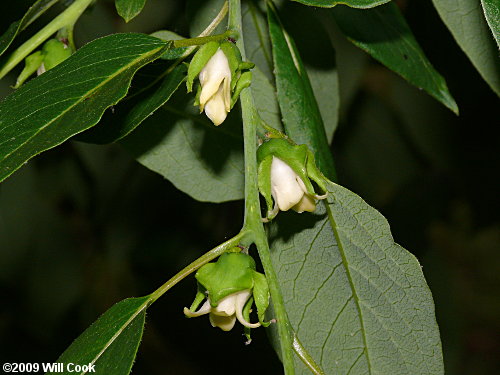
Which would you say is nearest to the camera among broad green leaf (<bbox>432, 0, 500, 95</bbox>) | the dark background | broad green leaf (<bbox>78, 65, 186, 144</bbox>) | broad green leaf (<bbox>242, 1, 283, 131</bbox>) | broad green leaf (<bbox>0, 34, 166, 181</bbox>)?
broad green leaf (<bbox>0, 34, 166, 181</bbox>)

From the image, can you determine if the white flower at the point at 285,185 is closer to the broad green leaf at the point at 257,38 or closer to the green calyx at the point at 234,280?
the green calyx at the point at 234,280

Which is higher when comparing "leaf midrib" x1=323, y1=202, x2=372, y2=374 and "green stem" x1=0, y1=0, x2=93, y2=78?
"green stem" x1=0, y1=0, x2=93, y2=78

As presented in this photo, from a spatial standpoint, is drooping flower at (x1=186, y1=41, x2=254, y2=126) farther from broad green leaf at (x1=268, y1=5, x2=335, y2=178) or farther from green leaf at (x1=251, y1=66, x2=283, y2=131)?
green leaf at (x1=251, y1=66, x2=283, y2=131)

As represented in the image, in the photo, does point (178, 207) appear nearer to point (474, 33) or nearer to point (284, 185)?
point (474, 33)

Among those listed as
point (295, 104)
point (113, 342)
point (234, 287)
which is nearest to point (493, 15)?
point (295, 104)

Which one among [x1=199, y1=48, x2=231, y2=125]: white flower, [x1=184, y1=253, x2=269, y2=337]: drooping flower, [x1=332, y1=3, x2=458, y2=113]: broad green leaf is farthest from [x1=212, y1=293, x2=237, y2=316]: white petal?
[x1=332, y1=3, x2=458, y2=113]: broad green leaf

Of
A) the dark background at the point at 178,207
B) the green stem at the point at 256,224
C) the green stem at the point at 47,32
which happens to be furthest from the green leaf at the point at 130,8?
the dark background at the point at 178,207

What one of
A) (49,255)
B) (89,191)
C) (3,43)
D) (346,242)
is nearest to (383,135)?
(89,191)
